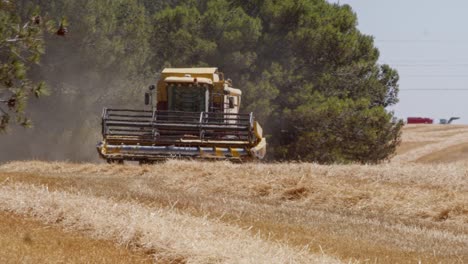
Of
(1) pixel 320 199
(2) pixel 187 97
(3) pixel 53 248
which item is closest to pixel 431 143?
(2) pixel 187 97

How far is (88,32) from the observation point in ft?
124

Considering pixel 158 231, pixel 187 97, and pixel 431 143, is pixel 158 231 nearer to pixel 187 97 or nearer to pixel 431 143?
pixel 187 97

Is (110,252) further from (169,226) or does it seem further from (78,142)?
(78,142)

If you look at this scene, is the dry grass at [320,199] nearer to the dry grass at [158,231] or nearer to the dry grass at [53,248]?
the dry grass at [158,231]

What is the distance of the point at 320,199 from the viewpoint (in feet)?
54.5

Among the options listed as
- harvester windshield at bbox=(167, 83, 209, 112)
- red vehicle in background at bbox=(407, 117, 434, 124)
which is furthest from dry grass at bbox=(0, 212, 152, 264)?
red vehicle in background at bbox=(407, 117, 434, 124)

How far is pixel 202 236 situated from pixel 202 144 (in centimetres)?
1687

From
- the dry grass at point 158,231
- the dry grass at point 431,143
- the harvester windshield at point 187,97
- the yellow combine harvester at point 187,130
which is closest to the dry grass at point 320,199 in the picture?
the dry grass at point 158,231

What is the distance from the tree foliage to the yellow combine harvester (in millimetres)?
10853

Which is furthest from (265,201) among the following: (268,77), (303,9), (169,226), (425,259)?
(303,9)

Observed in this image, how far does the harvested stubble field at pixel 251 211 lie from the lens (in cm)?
839

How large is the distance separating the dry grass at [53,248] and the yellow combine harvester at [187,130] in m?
15.7

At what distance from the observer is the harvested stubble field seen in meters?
8.39

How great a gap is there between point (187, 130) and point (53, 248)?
1805 centimetres
